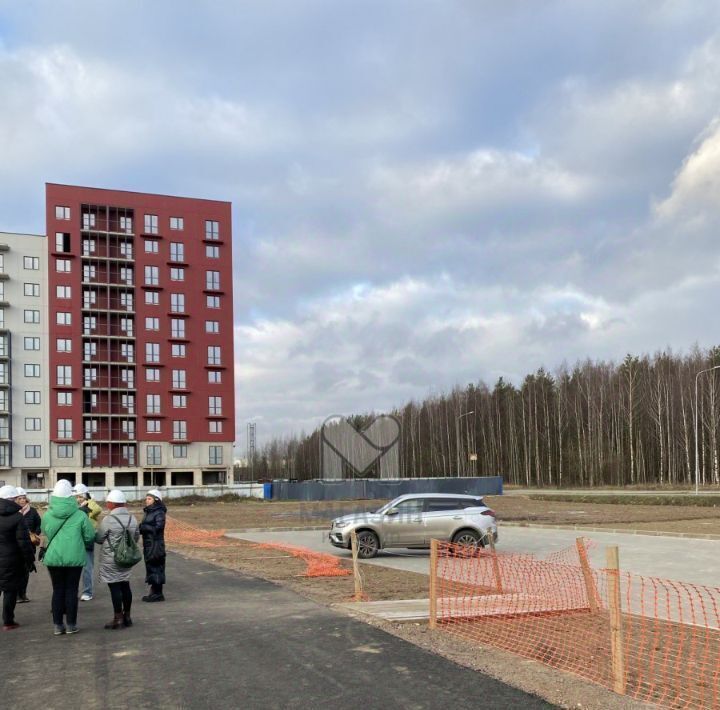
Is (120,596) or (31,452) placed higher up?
(31,452)

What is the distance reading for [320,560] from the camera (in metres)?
17.4

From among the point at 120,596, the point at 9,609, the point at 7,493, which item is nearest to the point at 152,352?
the point at 7,493

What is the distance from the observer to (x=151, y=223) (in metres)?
79.5

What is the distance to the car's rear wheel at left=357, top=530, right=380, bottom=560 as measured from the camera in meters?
19.1

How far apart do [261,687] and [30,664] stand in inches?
105

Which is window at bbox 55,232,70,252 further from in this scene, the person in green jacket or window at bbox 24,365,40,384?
the person in green jacket

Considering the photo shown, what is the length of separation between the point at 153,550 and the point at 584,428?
270 ft

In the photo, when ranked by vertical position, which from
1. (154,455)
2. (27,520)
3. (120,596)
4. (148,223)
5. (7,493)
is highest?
(148,223)

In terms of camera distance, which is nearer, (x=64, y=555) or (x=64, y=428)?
(x=64, y=555)

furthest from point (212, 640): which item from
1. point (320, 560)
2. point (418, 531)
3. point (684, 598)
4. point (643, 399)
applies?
point (643, 399)

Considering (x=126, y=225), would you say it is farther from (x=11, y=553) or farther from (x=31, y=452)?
(x=11, y=553)

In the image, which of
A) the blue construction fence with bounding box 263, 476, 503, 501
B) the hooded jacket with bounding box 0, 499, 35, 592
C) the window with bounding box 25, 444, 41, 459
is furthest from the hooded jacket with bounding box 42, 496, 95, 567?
the window with bounding box 25, 444, 41, 459

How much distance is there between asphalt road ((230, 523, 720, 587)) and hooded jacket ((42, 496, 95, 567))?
858cm

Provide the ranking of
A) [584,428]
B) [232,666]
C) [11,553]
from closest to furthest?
[232,666] → [11,553] → [584,428]
